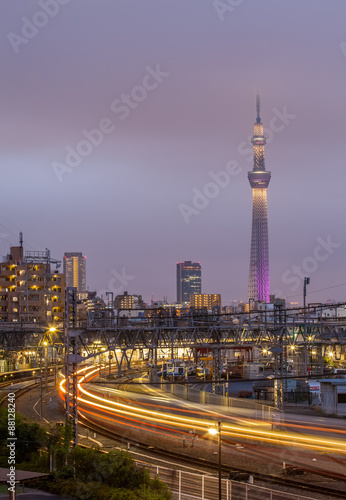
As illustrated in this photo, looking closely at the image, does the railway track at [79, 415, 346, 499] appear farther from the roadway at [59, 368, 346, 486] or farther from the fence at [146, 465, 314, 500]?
the fence at [146, 465, 314, 500]

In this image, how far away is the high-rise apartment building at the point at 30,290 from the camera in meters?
89.6

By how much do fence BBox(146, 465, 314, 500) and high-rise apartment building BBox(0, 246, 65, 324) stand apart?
6974 cm

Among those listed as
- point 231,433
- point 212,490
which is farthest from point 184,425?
point 212,490

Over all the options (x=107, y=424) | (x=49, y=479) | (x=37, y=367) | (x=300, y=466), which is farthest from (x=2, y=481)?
(x=37, y=367)

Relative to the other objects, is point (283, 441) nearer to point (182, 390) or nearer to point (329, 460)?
point (329, 460)

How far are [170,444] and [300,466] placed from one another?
A: 6.50 m

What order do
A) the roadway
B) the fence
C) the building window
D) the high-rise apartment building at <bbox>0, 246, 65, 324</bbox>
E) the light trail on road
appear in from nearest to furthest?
the fence
the roadway
the light trail on road
the building window
the high-rise apartment building at <bbox>0, 246, 65, 324</bbox>

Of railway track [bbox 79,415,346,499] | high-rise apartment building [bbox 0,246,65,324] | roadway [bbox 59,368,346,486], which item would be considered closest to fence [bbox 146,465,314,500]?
railway track [bbox 79,415,346,499]

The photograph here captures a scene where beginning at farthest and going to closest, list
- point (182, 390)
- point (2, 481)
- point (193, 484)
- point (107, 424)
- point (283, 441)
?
point (182, 390) < point (107, 424) < point (283, 441) < point (193, 484) < point (2, 481)

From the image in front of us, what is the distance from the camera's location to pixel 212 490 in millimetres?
19109

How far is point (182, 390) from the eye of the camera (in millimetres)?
35750

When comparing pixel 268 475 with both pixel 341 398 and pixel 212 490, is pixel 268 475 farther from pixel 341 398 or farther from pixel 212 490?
pixel 341 398

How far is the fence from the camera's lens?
60.1 ft

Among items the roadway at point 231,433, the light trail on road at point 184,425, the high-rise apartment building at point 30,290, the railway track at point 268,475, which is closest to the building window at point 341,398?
the roadway at point 231,433
